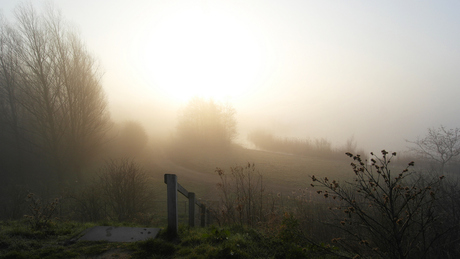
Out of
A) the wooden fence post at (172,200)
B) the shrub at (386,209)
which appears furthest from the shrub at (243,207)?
the shrub at (386,209)

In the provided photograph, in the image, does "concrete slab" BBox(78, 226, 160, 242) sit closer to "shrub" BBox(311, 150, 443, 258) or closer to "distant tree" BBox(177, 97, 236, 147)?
"shrub" BBox(311, 150, 443, 258)

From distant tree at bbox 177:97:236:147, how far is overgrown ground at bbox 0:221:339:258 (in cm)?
4007

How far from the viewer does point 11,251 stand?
Result: 4.01 m

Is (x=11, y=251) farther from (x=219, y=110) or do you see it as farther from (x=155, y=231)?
(x=219, y=110)

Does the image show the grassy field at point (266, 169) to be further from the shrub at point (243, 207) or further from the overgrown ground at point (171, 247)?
the overgrown ground at point (171, 247)

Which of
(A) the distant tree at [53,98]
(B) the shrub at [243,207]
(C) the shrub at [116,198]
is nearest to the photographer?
(B) the shrub at [243,207]

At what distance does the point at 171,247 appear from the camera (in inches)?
173

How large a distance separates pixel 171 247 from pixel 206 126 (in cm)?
4241

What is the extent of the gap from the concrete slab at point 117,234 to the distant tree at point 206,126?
39408 mm

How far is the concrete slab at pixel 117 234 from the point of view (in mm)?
4871

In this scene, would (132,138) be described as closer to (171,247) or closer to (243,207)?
(243,207)

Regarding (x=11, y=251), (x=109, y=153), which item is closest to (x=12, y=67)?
(x=109, y=153)

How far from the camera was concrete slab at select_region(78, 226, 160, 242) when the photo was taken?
4.87m

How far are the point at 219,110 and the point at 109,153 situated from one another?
21.6 meters
